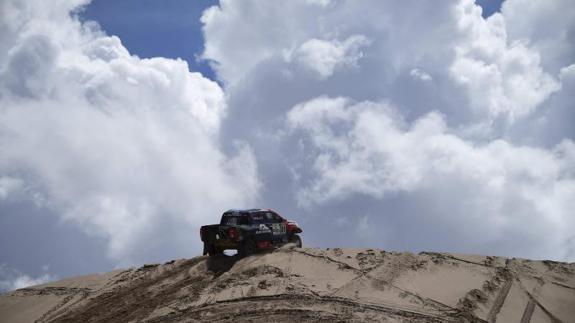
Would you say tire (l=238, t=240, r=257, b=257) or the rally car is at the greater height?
the rally car

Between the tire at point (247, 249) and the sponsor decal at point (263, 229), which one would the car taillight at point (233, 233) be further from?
the sponsor decal at point (263, 229)

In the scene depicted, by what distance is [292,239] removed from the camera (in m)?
18.0

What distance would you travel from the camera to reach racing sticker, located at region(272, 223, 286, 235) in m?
16.9

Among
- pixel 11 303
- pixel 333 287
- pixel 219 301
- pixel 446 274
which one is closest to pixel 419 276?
pixel 446 274

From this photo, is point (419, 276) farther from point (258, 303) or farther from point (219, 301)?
point (219, 301)

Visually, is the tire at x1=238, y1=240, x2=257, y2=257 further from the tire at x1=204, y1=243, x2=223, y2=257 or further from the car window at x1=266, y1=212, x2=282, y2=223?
the car window at x1=266, y1=212, x2=282, y2=223

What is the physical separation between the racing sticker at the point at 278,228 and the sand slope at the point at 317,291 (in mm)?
1978

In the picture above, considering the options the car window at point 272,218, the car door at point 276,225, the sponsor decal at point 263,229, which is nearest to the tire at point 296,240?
the car door at point 276,225

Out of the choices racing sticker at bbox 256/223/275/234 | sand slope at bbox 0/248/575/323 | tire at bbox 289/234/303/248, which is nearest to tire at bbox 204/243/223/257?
sand slope at bbox 0/248/575/323

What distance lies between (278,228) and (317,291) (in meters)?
5.17

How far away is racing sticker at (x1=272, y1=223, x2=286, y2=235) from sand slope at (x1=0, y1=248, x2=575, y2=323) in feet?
6.49

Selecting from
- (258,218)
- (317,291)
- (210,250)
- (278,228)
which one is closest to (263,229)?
(258,218)

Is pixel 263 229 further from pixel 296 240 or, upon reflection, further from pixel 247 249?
pixel 296 240

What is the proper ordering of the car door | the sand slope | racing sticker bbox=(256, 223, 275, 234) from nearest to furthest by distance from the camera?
the sand slope → racing sticker bbox=(256, 223, 275, 234) → the car door
